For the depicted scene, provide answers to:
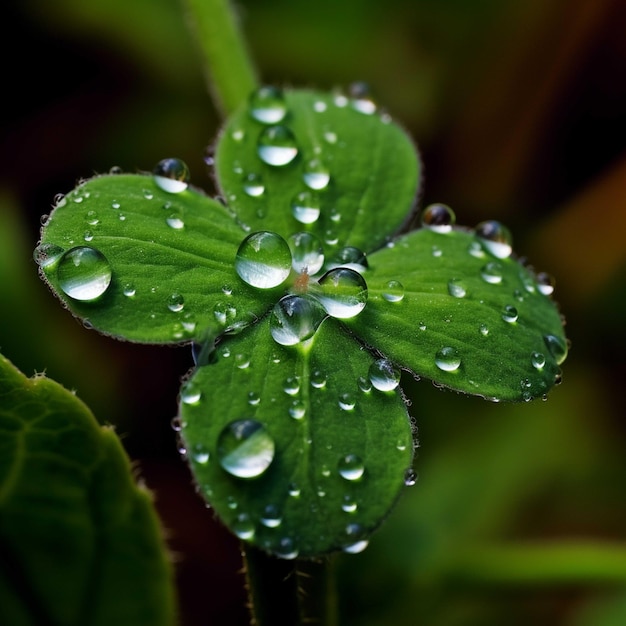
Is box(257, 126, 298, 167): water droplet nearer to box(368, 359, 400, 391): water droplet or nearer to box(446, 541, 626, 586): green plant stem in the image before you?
box(368, 359, 400, 391): water droplet

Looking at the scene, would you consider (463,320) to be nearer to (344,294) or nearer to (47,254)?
(344,294)

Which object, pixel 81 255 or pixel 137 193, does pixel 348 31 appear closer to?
pixel 137 193

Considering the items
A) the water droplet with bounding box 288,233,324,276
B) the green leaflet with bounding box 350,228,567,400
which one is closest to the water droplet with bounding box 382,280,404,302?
the green leaflet with bounding box 350,228,567,400

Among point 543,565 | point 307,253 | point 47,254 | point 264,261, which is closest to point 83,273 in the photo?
point 47,254

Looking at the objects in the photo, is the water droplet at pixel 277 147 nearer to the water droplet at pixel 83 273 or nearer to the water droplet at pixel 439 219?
the water droplet at pixel 439 219

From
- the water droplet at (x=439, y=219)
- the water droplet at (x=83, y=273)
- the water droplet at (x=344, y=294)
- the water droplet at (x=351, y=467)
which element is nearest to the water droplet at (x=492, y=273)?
the water droplet at (x=439, y=219)

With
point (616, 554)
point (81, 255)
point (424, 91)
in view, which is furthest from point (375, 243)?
point (424, 91)
